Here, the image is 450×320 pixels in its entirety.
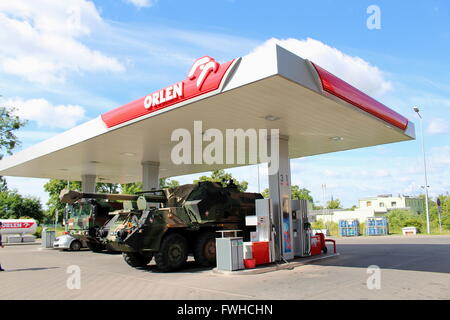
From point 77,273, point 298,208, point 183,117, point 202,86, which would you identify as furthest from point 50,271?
point 298,208

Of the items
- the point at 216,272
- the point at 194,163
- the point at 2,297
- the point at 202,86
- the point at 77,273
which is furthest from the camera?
the point at 194,163

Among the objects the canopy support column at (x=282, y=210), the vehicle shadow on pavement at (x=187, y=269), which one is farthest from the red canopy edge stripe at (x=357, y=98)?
the vehicle shadow on pavement at (x=187, y=269)

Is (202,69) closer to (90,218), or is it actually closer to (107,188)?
(90,218)

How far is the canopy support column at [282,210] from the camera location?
1273 cm

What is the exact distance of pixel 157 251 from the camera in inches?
434

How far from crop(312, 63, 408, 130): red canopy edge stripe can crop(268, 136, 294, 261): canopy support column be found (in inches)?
140

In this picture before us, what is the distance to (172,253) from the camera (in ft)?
37.0

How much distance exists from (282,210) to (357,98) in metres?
4.53

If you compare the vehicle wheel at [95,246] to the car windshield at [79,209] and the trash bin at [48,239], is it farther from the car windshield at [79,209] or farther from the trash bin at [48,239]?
the trash bin at [48,239]

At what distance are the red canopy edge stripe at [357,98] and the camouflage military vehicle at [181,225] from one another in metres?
5.50

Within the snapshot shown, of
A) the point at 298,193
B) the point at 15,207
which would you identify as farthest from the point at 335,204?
the point at 15,207

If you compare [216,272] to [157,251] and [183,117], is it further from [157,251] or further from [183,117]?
[183,117]

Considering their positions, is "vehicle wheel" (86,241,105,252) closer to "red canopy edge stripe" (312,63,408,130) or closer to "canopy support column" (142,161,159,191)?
"canopy support column" (142,161,159,191)

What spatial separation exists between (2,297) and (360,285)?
300 inches
